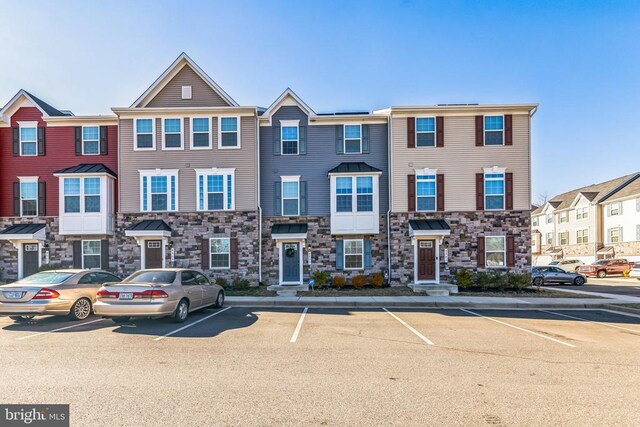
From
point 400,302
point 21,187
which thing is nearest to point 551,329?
point 400,302

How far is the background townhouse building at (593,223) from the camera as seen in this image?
123 feet

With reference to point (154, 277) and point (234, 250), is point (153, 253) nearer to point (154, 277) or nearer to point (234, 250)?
point (234, 250)

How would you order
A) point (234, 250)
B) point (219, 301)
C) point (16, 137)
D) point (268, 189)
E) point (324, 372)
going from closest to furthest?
point (324, 372) → point (219, 301) → point (234, 250) → point (268, 189) → point (16, 137)

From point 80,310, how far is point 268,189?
34.9 feet

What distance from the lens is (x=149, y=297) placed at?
931 centimetres

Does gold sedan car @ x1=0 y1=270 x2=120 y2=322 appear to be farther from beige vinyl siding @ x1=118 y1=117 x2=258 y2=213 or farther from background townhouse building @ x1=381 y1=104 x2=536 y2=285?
background townhouse building @ x1=381 y1=104 x2=536 y2=285

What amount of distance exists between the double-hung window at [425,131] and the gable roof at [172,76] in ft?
31.6

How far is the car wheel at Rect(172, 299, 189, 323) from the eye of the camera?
32.4 ft

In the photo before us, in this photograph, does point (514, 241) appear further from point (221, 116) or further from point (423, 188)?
point (221, 116)

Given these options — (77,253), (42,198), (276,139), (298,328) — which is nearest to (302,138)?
(276,139)

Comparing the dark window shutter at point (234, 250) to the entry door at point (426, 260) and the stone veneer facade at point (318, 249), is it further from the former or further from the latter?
the entry door at point (426, 260)

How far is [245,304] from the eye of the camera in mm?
13727

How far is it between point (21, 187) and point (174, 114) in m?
9.46

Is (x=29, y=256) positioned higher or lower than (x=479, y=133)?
lower
